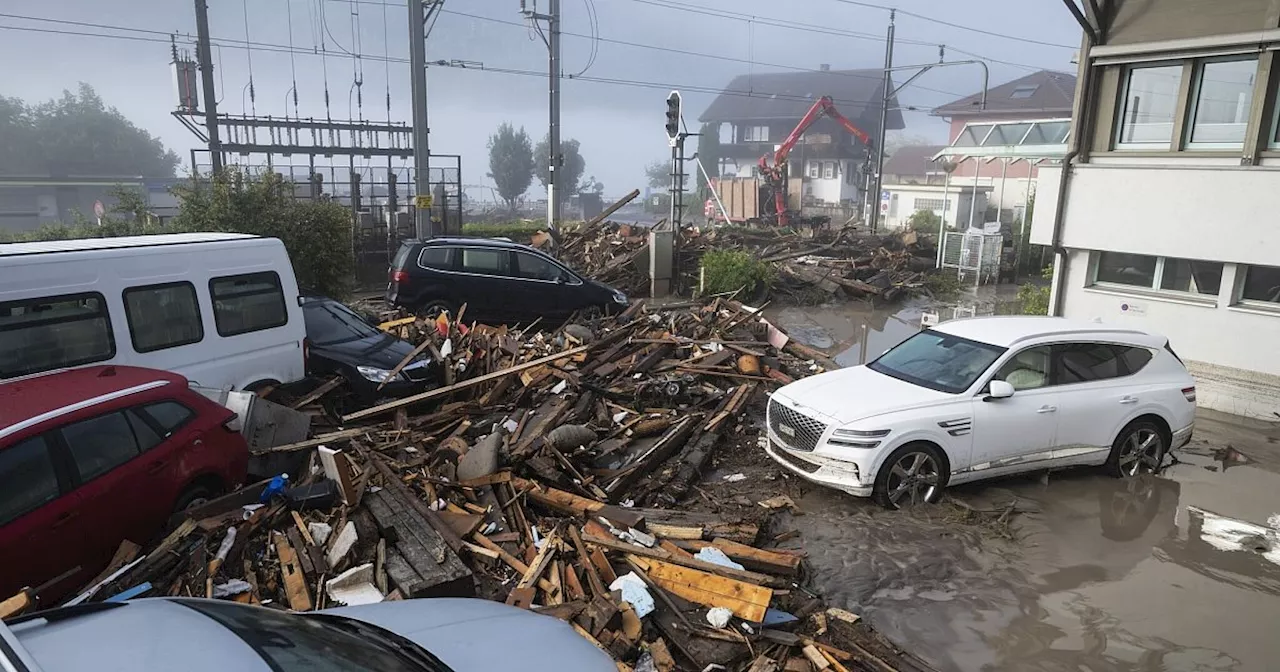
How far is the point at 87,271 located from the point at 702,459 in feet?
22.1

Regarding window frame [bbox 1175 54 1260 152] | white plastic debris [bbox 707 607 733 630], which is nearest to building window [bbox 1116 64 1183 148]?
window frame [bbox 1175 54 1260 152]

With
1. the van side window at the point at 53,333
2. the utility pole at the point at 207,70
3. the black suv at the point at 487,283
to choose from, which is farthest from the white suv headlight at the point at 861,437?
the utility pole at the point at 207,70

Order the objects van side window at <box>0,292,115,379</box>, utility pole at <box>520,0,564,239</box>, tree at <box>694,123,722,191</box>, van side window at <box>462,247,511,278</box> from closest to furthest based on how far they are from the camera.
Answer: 1. van side window at <box>0,292,115,379</box>
2. van side window at <box>462,247,511,278</box>
3. utility pole at <box>520,0,564,239</box>
4. tree at <box>694,123,722,191</box>

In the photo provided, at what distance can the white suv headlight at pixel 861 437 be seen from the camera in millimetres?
7434

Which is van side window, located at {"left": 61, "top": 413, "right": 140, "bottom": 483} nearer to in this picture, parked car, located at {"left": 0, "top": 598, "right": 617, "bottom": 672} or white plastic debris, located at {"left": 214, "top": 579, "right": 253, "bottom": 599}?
white plastic debris, located at {"left": 214, "top": 579, "right": 253, "bottom": 599}

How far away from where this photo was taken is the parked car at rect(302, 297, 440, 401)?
32.2ft

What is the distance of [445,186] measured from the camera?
2577cm

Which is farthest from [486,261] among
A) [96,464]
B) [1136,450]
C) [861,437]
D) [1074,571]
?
[1074,571]

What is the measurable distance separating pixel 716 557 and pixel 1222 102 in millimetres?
12068

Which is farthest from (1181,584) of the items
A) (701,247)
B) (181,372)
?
(701,247)

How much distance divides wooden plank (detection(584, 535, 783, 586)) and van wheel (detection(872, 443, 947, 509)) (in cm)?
229

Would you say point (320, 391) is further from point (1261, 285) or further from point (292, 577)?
point (1261, 285)

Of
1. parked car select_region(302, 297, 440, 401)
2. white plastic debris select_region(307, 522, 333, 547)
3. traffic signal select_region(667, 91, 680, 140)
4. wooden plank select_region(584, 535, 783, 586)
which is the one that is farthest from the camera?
traffic signal select_region(667, 91, 680, 140)

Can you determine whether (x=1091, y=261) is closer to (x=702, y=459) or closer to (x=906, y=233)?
(x=702, y=459)
